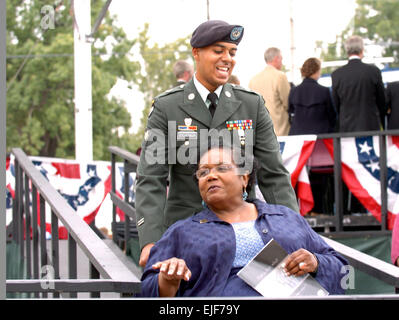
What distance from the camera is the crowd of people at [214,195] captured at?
10.6 ft

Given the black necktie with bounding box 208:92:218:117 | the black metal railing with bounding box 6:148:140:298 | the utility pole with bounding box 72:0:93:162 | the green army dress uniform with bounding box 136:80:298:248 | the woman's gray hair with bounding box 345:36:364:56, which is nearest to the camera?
the black metal railing with bounding box 6:148:140:298

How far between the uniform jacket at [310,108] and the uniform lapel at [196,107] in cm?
438

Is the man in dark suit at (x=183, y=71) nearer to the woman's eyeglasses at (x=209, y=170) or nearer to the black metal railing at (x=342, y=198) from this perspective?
the black metal railing at (x=342, y=198)

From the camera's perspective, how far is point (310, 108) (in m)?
8.13

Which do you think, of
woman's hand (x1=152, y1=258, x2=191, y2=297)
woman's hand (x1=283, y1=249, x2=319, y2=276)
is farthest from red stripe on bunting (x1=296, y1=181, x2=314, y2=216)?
woman's hand (x1=152, y1=258, x2=191, y2=297)

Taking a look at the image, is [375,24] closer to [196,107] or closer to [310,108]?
[310,108]

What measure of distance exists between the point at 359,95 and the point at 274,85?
34.6 inches

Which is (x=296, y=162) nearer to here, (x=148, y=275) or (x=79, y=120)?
(x=79, y=120)

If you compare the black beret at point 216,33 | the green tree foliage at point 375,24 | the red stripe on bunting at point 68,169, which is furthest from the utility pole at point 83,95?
the green tree foliage at point 375,24

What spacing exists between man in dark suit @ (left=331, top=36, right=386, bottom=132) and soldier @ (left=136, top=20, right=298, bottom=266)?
4179mm

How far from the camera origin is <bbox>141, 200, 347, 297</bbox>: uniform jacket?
3219 mm

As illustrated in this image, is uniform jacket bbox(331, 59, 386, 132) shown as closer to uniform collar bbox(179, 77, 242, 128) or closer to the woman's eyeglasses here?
uniform collar bbox(179, 77, 242, 128)
